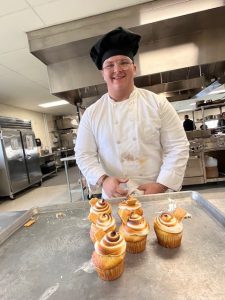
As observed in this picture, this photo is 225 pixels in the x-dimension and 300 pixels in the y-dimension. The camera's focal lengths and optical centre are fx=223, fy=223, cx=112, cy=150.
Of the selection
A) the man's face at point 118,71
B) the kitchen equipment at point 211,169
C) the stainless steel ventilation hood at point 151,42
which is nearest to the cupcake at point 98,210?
the man's face at point 118,71

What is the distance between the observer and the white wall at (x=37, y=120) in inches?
278

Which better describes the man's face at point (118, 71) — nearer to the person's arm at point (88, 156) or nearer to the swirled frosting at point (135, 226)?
the person's arm at point (88, 156)

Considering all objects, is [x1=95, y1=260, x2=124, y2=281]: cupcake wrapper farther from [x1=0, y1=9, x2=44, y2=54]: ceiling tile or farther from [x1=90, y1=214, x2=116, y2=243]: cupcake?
[x1=0, y1=9, x2=44, y2=54]: ceiling tile

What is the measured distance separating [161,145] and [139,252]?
72 centimetres

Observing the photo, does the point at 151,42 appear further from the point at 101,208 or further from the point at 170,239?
the point at 170,239

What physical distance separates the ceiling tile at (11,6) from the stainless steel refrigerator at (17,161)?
127 inches

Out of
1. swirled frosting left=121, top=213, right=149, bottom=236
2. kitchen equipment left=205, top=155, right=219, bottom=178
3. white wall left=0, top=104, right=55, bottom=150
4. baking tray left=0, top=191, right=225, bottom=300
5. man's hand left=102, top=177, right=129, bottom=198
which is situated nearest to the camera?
baking tray left=0, top=191, right=225, bottom=300

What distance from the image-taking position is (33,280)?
635 millimetres

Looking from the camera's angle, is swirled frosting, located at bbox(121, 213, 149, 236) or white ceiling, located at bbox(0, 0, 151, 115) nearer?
swirled frosting, located at bbox(121, 213, 149, 236)

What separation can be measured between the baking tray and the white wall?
260 inches


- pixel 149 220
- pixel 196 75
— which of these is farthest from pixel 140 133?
pixel 196 75

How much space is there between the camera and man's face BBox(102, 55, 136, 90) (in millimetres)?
1188

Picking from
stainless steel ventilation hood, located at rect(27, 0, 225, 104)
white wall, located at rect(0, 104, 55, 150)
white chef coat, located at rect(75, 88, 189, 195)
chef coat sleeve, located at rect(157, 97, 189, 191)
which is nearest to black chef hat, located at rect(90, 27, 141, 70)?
white chef coat, located at rect(75, 88, 189, 195)

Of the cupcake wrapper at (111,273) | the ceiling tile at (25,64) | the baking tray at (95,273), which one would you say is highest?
the ceiling tile at (25,64)
